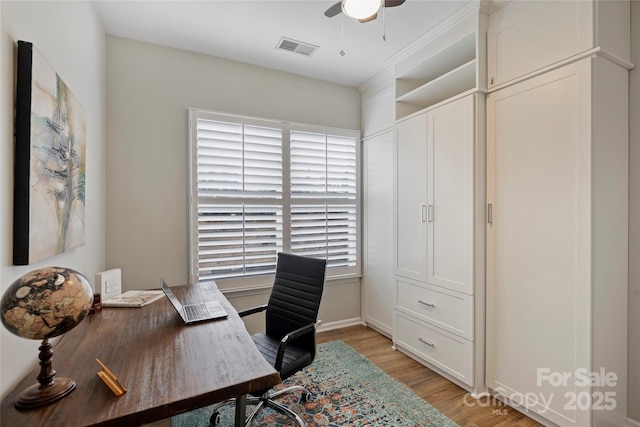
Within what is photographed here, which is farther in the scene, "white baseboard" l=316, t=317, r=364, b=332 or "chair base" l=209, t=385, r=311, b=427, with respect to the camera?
"white baseboard" l=316, t=317, r=364, b=332

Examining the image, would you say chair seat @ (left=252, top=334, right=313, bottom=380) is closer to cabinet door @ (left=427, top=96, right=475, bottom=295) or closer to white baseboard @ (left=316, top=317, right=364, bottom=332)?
cabinet door @ (left=427, top=96, right=475, bottom=295)

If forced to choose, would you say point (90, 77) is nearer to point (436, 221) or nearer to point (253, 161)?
point (253, 161)

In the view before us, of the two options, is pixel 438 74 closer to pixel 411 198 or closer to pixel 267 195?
pixel 411 198

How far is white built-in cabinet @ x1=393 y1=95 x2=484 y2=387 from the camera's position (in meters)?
2.30

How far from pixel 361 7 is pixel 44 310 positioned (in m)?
1.80

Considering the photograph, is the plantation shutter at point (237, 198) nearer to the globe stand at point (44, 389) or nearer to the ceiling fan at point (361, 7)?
the ceiling fan at point (361, 7)

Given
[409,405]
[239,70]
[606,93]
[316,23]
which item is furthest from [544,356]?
[239,70]

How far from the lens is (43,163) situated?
4.11ft

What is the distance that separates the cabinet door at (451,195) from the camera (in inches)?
90.2

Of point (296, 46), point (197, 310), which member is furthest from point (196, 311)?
point (296, 46)

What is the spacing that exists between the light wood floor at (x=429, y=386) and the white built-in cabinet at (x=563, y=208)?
6.0 inches

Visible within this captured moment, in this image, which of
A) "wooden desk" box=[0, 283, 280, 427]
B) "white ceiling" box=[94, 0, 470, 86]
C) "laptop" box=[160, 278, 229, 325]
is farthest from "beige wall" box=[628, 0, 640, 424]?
"laptop" box=[160, 278, 229, 325]

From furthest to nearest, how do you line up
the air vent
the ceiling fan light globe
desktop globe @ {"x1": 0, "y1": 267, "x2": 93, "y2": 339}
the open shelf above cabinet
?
1. the air vent
2. the open shelf above cabinet
3. the ceiling fan light globe
4. desktop globe @ {"x1": 0, "y1": 267, "x2": 93, "y2": 339}

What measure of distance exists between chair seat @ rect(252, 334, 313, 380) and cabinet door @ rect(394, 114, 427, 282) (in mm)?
1308
